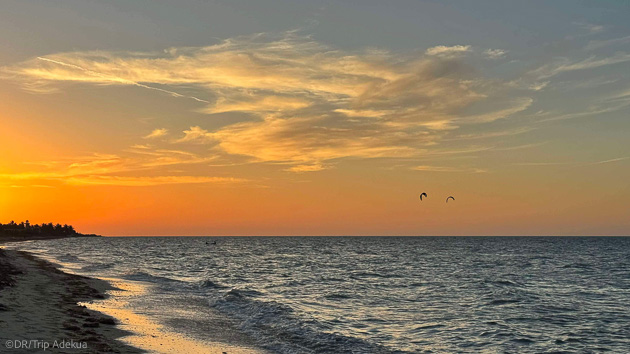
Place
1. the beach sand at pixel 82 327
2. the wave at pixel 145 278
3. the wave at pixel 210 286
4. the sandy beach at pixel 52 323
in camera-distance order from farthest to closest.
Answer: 1. the wave at pixel 145 278
2. the wave at pixel 210 286
3. the beach sand at pixel 82 327
4. the sandy beach at pixel 52 323

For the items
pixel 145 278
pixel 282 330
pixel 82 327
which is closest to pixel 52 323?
pixel 82 327

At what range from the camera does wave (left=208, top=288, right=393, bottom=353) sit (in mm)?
21578

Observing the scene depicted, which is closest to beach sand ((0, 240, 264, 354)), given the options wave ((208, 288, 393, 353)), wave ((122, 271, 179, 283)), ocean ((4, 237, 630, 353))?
ocean ((4, 237, 630, 353))

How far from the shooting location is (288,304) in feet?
114

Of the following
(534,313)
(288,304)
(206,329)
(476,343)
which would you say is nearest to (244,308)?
(288,304)

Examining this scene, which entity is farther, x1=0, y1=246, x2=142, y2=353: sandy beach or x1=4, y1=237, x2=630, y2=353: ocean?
x1=4, y1=237, x2=630, y2=353: ocean

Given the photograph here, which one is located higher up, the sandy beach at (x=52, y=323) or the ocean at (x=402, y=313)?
the sandy beach at (x=52, y=323)

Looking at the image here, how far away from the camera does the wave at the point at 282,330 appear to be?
21578 millimetres

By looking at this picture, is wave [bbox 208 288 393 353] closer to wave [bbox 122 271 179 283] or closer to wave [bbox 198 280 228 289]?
wave [bbox 198 280 228 289]

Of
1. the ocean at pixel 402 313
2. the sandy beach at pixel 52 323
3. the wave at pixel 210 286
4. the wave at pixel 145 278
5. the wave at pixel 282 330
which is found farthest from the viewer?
the wave at pixel 145 278

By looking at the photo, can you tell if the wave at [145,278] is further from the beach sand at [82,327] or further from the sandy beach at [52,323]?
the beach sand at [82,327]

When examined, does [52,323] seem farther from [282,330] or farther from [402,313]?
[402,313]

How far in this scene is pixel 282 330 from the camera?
2538 cm

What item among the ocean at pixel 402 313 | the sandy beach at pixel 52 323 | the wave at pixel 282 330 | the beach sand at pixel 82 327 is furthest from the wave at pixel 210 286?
the beach sand at pixel 82 327
